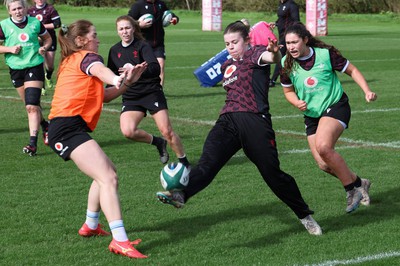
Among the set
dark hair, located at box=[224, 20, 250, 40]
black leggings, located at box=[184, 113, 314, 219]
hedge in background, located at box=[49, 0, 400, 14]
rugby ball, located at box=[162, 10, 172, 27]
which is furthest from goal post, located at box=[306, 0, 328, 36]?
black leggings, located at box=[184, 113, 314, 219]

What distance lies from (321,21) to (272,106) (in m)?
24.7

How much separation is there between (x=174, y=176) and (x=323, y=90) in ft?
7.05

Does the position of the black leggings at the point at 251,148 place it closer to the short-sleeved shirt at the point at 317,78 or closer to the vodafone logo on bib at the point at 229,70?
the vodafone logo on bib at the point at 229,70

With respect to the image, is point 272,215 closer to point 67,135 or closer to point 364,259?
point 364,259

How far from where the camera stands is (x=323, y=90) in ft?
27.0

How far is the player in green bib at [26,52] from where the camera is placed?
11797mm

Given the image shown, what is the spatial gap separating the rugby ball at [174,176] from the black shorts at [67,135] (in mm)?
700

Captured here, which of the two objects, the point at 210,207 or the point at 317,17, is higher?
the point at 210,207

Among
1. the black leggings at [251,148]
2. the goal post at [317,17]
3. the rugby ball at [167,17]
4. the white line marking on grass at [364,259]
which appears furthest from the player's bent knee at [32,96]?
the goal post at [317,17]

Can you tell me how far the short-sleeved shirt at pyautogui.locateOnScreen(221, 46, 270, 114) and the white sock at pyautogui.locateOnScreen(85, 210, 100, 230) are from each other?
1358 mm

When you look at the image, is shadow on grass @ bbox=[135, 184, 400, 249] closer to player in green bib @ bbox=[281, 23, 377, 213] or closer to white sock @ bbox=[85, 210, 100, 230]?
player in green bib @ bbox=[281, 23, 377, 213]

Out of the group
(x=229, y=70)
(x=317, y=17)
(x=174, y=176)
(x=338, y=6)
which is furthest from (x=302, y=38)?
(x=338, y=6)

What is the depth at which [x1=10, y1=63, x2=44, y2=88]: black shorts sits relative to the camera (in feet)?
39.0

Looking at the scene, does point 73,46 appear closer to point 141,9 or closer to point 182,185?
point 182,185
